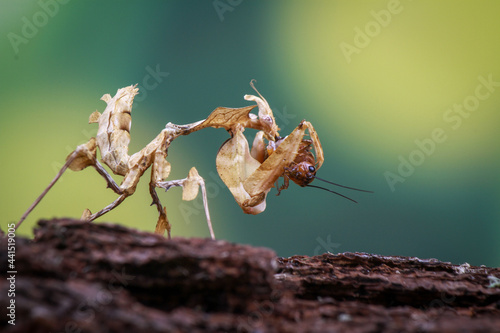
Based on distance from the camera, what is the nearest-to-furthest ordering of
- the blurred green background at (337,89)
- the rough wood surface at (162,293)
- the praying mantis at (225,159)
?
the rough wood surface at (162,293) < the praying mantis at (225,159) < the blurred green background at (337,89)

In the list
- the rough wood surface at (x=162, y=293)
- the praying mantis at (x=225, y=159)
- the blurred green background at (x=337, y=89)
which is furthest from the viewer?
the blurred green background at (x=337, y=89)

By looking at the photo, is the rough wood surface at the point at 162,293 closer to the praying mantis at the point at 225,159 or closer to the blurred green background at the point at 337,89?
the praying mantis at the point at 225,159

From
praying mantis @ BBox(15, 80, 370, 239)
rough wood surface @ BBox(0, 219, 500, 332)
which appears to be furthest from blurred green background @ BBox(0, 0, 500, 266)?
rough wood surface @ BBox(0, 219, 500, 332)

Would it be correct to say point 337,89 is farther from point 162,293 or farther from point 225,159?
point 162,293

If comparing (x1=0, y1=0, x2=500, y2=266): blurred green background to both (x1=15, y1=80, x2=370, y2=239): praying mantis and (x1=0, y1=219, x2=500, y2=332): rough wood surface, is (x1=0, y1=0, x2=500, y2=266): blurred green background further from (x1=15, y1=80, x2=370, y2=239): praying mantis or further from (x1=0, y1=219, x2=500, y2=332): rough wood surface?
(x1=0, y1=219, x2=500, y2=332): rough wood surface

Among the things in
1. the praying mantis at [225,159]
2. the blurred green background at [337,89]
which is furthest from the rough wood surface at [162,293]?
the blurred green background at [337,89]

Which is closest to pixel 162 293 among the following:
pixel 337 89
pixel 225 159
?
pixel 225 159
